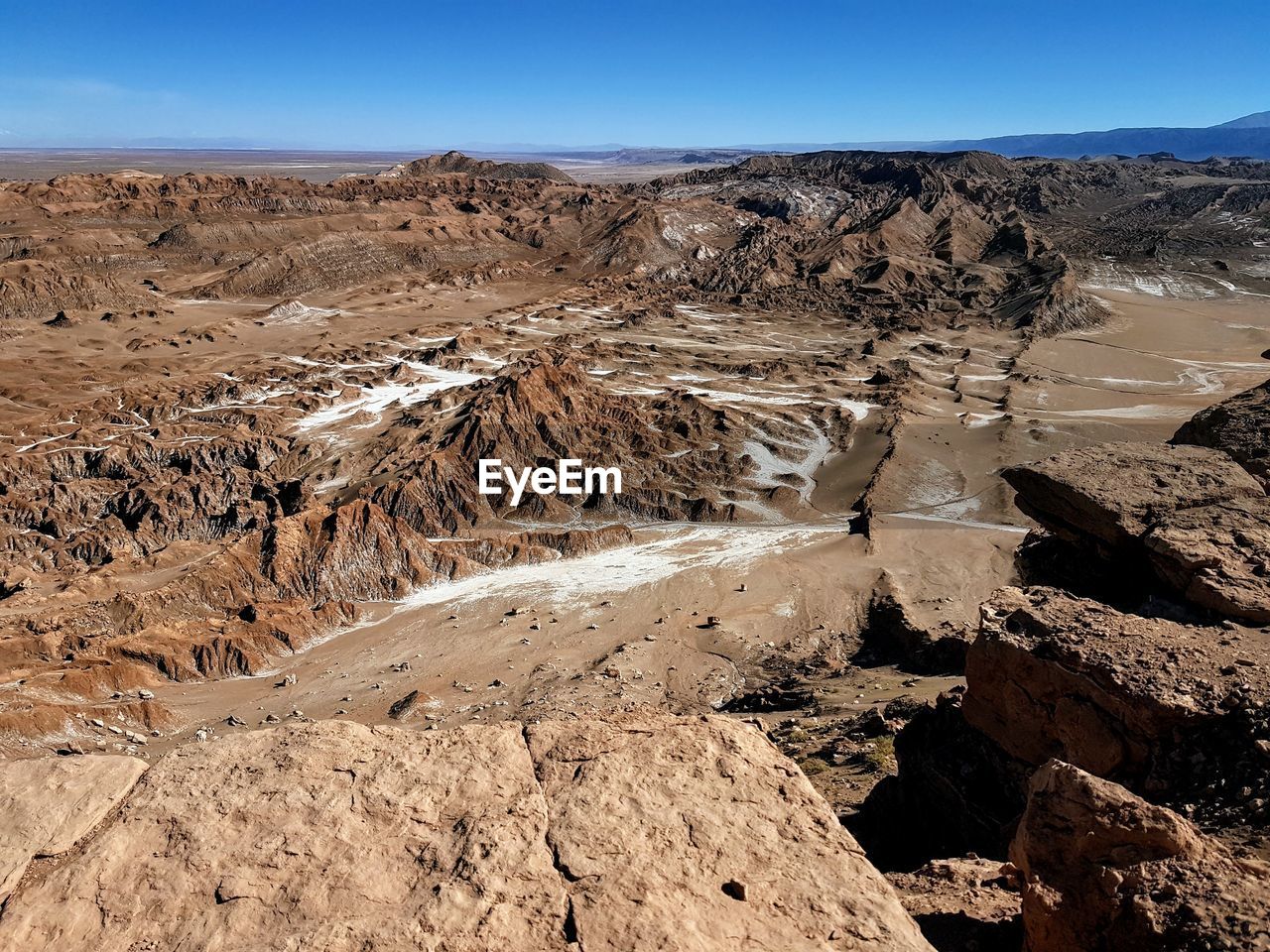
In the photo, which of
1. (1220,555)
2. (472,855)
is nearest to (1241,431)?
(1220,555)

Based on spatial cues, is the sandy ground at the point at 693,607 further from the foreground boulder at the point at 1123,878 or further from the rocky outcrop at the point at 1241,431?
the foreground boulder at the point at 1123,878

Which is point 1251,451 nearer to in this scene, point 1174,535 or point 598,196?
point 1174,535

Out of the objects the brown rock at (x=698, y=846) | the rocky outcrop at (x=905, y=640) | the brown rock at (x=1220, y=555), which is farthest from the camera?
the rocky outcrop at (x=905, y=640)

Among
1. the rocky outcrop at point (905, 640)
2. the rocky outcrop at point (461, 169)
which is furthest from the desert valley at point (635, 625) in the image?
the rocky outcrop at point (461, 169)

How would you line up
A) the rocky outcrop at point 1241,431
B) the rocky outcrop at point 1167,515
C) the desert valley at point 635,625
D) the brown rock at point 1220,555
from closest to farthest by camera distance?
the desert valley at point 635,625, the brown rock at point 1220,555, the rocky outcrop at point 1167,515, the rocky outcrop at point 1241,431

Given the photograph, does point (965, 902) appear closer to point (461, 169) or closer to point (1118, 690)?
point (1118, 690)

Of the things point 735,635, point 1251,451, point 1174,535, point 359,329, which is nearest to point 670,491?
point 735,635

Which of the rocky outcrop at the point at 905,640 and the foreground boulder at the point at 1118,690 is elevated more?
the foreground boulder at the point at 1118,690
